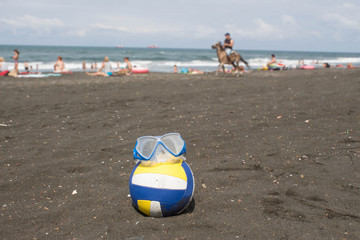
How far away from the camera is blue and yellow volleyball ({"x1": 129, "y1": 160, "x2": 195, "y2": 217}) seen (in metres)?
→ 3.16

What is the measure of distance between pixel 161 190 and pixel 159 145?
48 cm

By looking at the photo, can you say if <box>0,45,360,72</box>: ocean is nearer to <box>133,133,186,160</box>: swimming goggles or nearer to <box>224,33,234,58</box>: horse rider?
<box>224,33,234,58</box>: horse rider

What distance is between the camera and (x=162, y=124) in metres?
6.46

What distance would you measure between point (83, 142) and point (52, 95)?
19.0ft

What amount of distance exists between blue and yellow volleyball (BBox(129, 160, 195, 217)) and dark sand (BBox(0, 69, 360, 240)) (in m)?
0.13

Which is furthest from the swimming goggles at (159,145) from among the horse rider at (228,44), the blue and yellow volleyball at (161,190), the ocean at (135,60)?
the ocean at (135,60)

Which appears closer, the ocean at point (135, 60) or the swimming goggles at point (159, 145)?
the swimming goggles at point (159, 145)

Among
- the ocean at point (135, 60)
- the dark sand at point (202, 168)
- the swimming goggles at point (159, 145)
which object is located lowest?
the dark sand at point (202, 168)

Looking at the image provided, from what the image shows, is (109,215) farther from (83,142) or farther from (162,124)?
(162,124)

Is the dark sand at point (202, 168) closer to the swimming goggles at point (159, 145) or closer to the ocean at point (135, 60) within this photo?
the swimming goggles at point (159, 145)

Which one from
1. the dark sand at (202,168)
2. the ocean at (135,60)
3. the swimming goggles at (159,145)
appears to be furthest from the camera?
the ocean at (135,60)

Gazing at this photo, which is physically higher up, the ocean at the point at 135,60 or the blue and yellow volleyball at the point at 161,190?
the ocean at the point at 135,60

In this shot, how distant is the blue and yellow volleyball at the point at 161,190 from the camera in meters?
3.16

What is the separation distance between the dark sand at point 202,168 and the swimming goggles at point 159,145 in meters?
0.62
